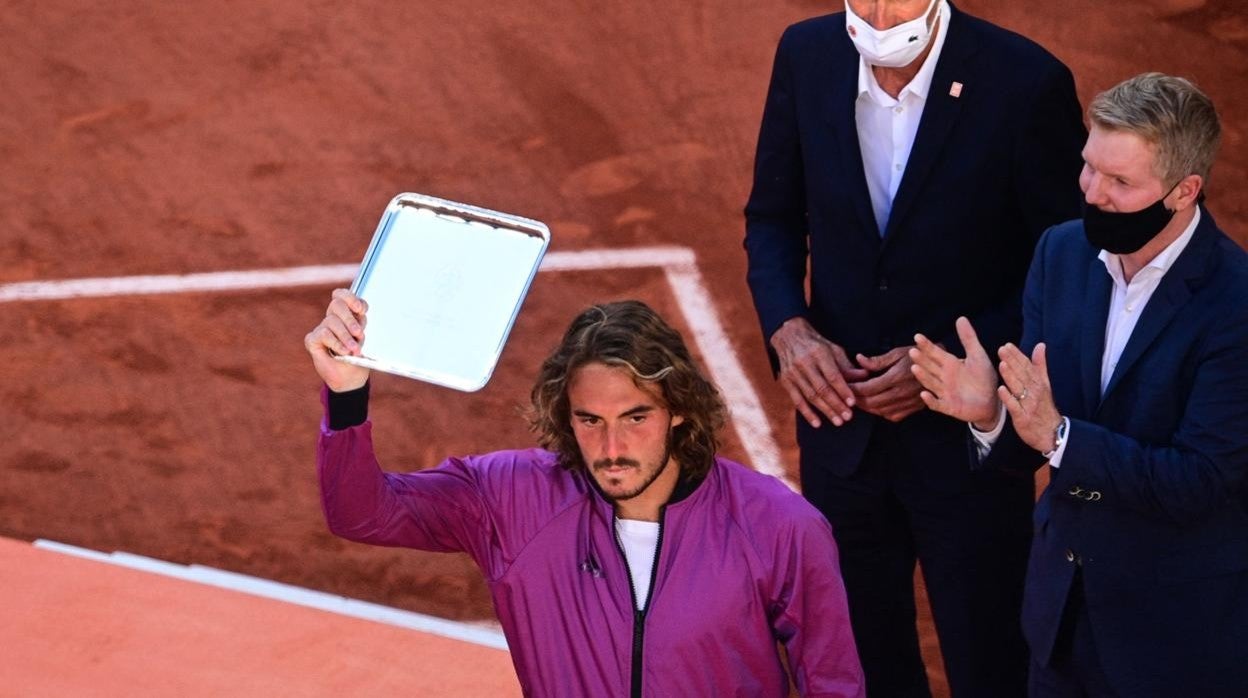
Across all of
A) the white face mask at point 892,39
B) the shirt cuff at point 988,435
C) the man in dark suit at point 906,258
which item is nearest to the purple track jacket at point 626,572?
the shirt cuff at point 988,435

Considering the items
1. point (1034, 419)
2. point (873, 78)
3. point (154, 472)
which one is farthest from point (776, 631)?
point (154, 472)

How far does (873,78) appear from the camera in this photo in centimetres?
403

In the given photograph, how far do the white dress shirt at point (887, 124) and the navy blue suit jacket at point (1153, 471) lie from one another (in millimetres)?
462

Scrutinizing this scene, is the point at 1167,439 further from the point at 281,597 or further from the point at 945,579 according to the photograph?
the point at 281,597

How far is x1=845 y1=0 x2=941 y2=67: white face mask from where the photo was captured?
3820 mm

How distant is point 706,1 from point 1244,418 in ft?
15.8

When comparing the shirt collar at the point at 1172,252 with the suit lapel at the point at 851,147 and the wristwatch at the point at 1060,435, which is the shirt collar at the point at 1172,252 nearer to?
the wristwatch at the point at 1060,435

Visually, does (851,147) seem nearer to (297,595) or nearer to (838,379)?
(838,379)

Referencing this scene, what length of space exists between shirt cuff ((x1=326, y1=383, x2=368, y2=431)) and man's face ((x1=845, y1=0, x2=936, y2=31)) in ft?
4.45

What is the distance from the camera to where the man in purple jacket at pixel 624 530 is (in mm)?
3332

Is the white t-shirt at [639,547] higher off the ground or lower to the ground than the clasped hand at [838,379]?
lower

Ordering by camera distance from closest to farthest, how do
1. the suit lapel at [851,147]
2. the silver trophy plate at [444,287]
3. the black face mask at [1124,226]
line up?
the silver trophy plate at [444,287] < the black face mask at [1124,226] < the suit lapel at [851,147]

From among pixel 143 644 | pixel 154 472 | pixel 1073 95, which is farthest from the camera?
pixel 154 472

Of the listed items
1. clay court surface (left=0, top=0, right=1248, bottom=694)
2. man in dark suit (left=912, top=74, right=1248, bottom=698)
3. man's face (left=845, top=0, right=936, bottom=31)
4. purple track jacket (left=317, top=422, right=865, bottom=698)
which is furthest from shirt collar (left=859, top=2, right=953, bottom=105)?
clay court surface (left=0, top=0, right=1248, bottom=694)
